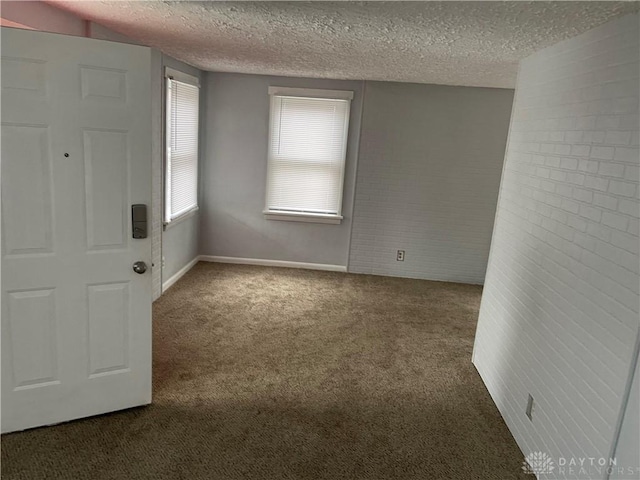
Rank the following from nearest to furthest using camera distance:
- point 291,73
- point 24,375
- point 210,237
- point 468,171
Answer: point 24,375 < point 291,73 < point 468,171 < point 210,237

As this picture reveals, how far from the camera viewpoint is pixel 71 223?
223 centimetres

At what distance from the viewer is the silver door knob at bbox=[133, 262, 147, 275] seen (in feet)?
7.92

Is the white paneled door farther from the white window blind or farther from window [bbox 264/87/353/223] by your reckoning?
window [bbox 264/87/353/223]

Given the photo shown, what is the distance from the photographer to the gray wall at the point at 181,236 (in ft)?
14.3

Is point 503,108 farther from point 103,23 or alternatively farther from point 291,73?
point 103,23

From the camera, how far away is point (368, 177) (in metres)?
5.21

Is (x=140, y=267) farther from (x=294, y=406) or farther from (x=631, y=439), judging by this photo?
(x=631, y=439)

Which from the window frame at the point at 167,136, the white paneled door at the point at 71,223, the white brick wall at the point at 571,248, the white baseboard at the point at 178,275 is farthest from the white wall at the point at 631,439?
the white baseboard at the point at 178,275

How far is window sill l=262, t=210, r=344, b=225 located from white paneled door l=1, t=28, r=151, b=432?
299 cm

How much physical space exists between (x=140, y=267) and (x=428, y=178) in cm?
353

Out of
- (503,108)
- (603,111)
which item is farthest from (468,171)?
(603,111)

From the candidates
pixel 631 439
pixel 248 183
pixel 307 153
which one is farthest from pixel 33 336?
pixel 307 153

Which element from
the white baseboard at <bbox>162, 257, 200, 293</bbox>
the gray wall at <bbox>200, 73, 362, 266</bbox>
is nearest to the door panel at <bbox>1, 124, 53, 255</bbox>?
the white baseboard at <bbox>162, 257, 200, 293</bbox>

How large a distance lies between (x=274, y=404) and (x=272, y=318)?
1300 mm
